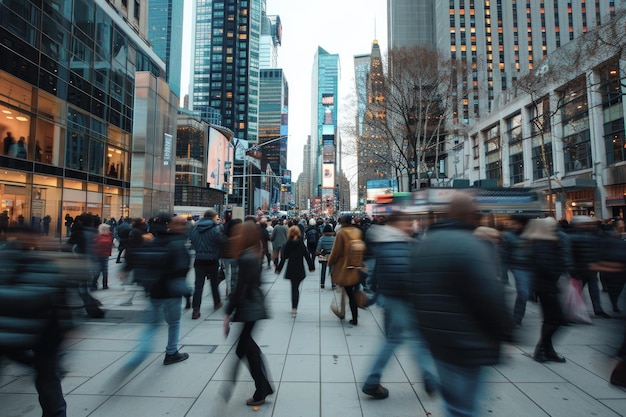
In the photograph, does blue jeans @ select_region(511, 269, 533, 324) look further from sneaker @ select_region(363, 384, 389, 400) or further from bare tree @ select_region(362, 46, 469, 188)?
bare tree @ select_region(362, 46, 469, 188)

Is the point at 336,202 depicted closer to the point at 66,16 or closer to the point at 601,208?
the point at 601,208

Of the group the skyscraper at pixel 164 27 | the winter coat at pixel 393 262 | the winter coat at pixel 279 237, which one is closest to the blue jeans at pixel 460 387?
the winter coat at pixel 393 262

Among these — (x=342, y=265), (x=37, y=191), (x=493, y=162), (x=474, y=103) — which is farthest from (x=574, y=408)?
(x=474, y=103)

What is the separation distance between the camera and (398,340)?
3736mm

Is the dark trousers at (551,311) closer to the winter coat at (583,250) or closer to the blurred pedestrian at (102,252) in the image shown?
the winter coat at (583,250)

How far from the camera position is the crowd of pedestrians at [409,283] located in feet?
6.65

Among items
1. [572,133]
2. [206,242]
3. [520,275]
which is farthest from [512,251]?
[572,133]

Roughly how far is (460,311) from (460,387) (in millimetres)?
463

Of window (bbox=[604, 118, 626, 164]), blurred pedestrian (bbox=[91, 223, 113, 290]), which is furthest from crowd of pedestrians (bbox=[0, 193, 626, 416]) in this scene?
window (bbox=[604, 118, 626, 164])

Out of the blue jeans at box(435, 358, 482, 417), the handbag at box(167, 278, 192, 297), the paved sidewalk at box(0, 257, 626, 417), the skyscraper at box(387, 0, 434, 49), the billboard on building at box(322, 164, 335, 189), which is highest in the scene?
the skyscraper at box(387, 0, 434, 49)

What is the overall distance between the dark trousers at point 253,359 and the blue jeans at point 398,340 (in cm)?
111

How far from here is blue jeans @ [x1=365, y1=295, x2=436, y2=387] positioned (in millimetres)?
3670

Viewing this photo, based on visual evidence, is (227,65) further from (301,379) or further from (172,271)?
(301,379)

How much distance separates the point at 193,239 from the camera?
7215 mm
